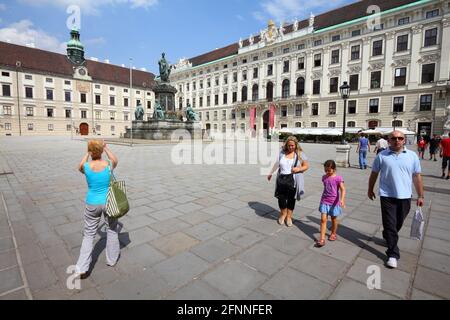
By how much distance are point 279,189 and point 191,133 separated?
1035 inches

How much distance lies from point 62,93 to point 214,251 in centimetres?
6503

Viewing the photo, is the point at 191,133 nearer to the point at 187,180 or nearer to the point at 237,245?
the point at 187,180

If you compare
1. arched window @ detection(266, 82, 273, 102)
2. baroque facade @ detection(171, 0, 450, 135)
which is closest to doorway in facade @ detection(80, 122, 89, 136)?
baroque facade @ detection(171, 0, 450, 135)

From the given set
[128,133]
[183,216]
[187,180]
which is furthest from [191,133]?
[183,216]

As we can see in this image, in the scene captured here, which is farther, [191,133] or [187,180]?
[191,133]

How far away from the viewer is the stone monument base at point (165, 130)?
2827cm

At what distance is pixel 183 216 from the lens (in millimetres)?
5109

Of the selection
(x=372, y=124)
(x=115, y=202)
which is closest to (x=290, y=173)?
(x=115, y=202)

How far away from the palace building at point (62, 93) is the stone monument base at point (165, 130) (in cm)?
2717

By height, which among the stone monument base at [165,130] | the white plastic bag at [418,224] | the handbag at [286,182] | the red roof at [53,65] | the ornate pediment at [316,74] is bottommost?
the white plastic bag at [418,224]

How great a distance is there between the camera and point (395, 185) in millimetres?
3277

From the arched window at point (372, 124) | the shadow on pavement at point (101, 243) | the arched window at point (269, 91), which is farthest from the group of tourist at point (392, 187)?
the arched window at point (269, 91)

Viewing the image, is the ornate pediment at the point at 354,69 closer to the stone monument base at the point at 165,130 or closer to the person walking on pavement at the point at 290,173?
the stone monument base at the point at 165,130
